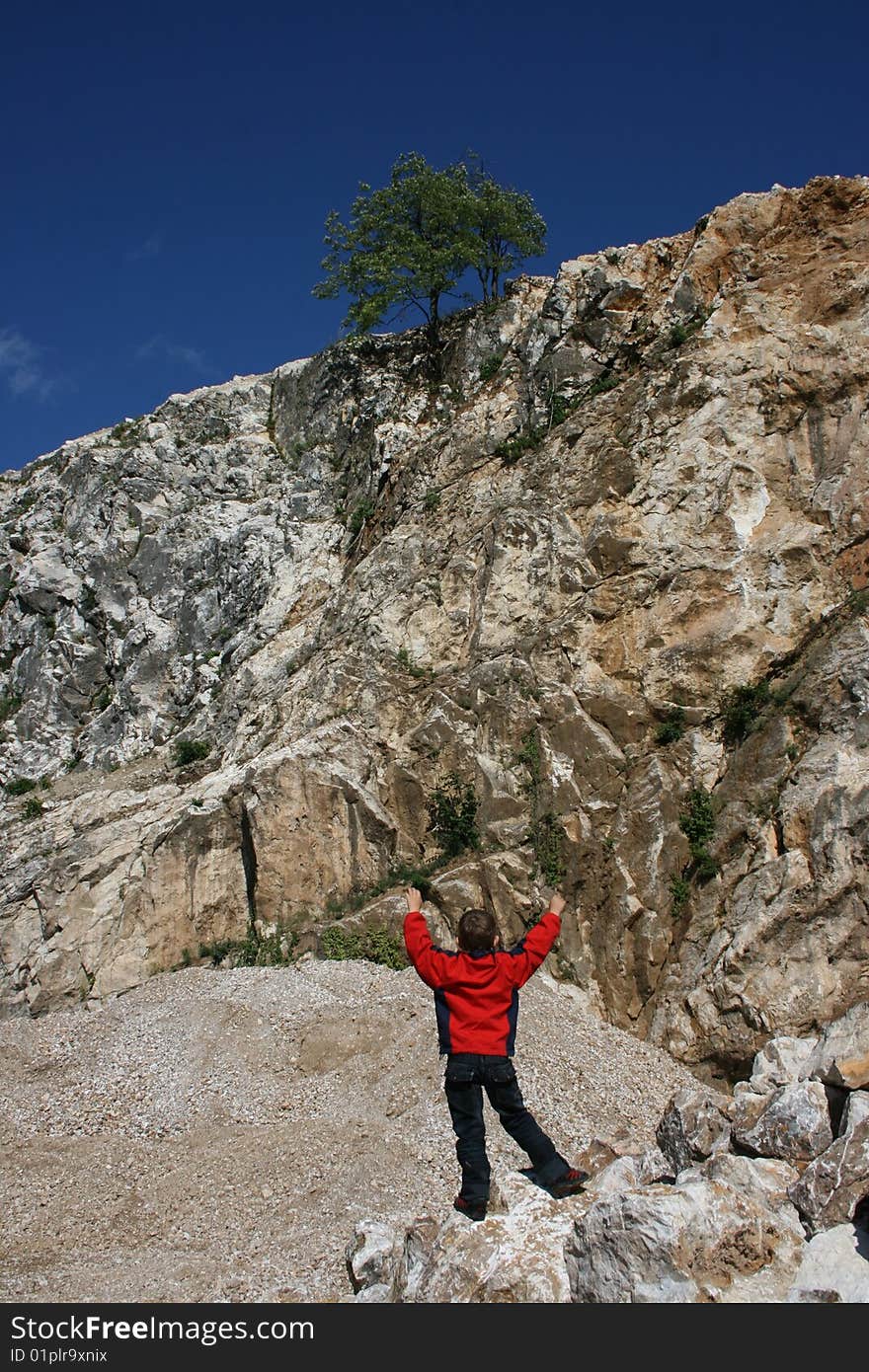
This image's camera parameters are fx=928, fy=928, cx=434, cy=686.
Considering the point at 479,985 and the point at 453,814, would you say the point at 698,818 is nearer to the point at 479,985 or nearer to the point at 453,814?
the point at 453,814

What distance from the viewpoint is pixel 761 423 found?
49.6ft

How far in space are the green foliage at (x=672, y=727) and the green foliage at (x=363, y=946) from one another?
4.87 m

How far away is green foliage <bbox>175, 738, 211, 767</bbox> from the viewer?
19.1 meters

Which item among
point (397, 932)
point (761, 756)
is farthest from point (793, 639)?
point (397, 932)

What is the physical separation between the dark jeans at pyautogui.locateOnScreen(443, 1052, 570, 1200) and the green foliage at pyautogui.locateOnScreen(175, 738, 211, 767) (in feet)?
47.3

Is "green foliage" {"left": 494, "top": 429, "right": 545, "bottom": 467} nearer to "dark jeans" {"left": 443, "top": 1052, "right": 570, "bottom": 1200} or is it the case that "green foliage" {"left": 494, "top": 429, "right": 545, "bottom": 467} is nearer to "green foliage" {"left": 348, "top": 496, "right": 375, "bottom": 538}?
"green foliage" {"left": 348, "top": 496, "right": 375, "bottom": 538}

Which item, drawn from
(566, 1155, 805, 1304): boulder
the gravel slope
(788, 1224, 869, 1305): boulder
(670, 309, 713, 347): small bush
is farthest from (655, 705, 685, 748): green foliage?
(788, 1224, 869, 1305): boulder

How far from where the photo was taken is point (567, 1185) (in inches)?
223

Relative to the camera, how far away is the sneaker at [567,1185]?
5.63 meters

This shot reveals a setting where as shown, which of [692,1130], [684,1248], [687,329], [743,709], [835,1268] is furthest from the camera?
[687,329]

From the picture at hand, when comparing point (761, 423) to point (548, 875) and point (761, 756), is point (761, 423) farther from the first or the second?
point (548, 875)

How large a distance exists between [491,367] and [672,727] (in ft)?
34.5

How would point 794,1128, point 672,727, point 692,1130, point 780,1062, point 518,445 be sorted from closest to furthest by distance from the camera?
1. point 794,1128
2. point 692,1130
3. point 780,1062
4. point 672,727
5. point 518,445

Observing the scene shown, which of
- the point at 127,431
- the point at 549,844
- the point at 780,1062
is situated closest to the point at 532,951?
the point at 780,1062
